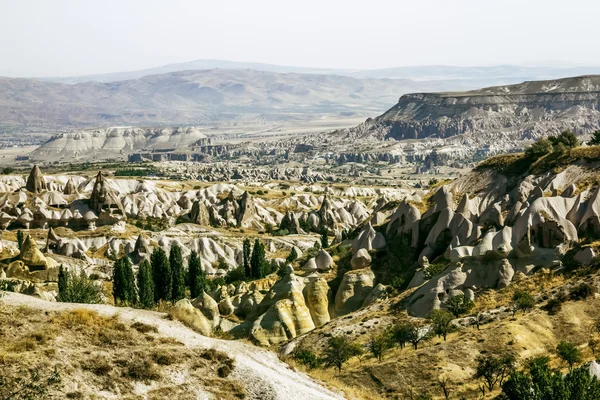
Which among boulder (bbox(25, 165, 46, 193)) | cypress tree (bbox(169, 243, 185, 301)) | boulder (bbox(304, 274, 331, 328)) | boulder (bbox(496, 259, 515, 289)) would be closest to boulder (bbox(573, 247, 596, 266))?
boulder (bbox(496, 259, 515, 289))

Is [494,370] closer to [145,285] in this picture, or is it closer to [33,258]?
[145,285]

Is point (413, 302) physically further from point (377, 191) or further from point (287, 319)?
point (377, 191)

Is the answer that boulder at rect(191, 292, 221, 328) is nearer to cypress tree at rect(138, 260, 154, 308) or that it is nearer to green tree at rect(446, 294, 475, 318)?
cypress tree at rect(138, 260, 154, 308)

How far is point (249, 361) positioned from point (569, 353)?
20996 millimetres

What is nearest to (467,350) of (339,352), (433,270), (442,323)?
(442,323)

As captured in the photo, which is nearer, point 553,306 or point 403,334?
point 553,306

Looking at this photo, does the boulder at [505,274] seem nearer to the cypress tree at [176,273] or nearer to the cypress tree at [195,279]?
the cypress tree at [195,279]

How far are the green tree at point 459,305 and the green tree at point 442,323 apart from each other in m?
1.53

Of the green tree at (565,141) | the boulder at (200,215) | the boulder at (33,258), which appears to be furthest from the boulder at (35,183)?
the green tree at (565,141)

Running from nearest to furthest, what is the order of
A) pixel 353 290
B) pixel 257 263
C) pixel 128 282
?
pixel 353 290, pixel 128 282, pixel 257 263

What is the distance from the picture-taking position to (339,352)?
146 feet

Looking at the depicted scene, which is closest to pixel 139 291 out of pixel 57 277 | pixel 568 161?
pixel 57 277

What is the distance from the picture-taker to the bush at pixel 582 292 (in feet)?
147

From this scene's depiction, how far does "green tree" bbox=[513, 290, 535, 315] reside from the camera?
45188 mm
